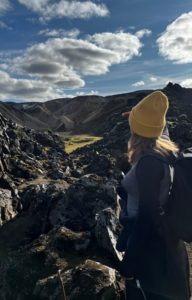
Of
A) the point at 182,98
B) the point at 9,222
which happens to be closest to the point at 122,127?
the point at 9,222

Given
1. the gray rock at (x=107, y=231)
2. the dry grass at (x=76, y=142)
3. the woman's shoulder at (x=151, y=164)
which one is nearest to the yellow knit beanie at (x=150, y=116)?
the woman's shoulder at (x=151, y=164)

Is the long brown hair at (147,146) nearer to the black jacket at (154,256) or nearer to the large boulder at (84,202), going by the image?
the black jacket at (154,256)

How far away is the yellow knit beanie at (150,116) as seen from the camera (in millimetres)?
4824

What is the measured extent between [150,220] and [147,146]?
2.38 ft

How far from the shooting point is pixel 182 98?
134 meters

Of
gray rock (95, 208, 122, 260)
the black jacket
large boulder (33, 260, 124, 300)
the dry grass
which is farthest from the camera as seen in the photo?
the dry grass

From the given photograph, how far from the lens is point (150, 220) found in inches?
179

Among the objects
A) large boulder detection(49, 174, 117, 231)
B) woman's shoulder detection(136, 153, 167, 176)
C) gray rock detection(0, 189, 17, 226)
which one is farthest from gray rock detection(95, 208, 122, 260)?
woman's shoulder detection(136, 153, 167, 176)

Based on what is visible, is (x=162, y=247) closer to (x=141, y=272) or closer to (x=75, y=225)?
(x=141, y=272)

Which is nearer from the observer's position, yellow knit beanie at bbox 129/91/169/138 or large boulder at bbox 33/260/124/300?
yellow knit beanie at bbox 129/91/169/138

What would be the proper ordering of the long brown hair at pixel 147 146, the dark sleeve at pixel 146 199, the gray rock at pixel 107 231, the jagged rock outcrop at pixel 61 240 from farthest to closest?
the gray rock at pixel 107 231, the jagged rock outcrop at pixel 61 240, the long brown hair at pixel 147 146, the dark sleeve at pixel 146 199

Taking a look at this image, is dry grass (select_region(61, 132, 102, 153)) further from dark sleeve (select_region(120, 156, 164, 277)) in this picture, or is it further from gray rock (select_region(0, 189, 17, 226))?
dark sleeve (select_region(120, 156, 164, 277))

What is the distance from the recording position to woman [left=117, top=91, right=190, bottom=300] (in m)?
4.47

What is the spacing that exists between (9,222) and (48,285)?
9.79 metres
